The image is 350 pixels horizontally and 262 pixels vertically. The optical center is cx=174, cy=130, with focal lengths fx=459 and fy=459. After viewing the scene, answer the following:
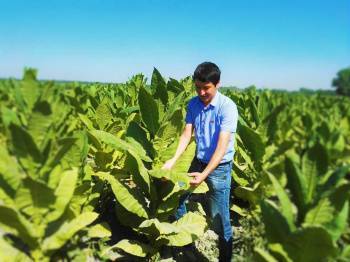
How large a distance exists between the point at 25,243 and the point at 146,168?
1386 millimetres

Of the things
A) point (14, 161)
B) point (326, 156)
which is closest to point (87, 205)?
point (14, 161)

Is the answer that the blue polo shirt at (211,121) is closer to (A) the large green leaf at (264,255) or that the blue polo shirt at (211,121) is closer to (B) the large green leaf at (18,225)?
(A) the large green leaf at (264,255)

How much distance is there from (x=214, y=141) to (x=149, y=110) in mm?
637

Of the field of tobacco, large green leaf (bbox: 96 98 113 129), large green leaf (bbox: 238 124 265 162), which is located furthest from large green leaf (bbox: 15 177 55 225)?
large green leaf (bbox: 96 98 113 129)

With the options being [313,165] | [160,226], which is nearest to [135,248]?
[160,226]

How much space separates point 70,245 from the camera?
125 inches

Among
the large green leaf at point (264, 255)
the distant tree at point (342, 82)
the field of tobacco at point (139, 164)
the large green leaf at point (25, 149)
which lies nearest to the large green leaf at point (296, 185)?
the field of tobacco at point (139, 164)

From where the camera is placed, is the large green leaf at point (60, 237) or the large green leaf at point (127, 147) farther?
the large green leaf at point (127, 147)

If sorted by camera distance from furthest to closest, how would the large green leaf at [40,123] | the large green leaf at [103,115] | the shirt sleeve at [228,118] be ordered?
the large green leaf at [103,115]
the shirt sleeve at [228,118]
the large green leaf at [40,123]

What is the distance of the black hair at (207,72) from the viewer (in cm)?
372

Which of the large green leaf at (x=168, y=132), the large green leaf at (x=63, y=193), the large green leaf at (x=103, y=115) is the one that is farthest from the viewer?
the large green leaf at (x=103, y=115)

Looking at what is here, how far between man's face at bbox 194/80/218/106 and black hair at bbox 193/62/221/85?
41 mm

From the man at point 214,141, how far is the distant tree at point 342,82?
3.49 ft

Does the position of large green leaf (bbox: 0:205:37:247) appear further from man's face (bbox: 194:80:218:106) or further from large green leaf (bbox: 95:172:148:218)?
man's face (bbox: 194:80:218:106)
